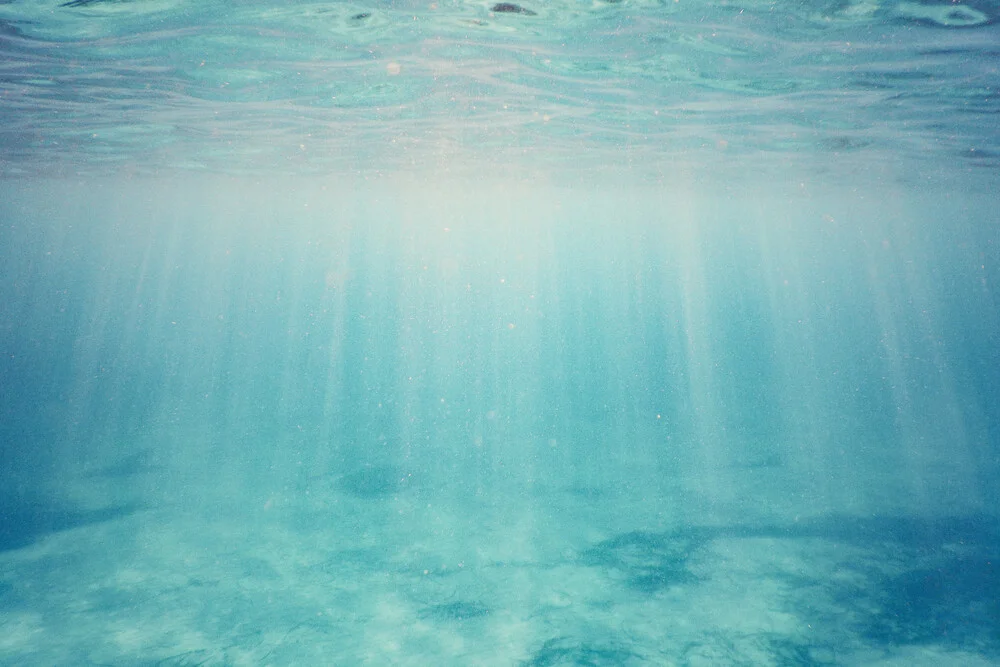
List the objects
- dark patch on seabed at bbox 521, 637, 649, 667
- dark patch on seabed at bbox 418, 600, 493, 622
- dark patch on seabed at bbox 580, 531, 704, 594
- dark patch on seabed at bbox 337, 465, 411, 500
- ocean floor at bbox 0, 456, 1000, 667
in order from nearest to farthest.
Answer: dark patch on seabed at bbox 521, 637, 649, 667 < ocean floor at bbox 0, 456, 1000, 667 < dark patch on seabed at bbox 418, 600, 493, 622 < dark patch on seabed at bbox 580, 531, 704, 594 < dark patch on seabed at bbox 337, 465, 411, 500

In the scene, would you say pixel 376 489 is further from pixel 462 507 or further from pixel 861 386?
pixel 861 386

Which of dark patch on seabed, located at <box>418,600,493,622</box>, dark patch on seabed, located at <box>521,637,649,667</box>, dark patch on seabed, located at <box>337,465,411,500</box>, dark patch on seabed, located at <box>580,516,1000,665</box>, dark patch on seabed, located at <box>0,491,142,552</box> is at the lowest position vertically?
dark patch on seabed, located at <box>580,516,1000,665</box>

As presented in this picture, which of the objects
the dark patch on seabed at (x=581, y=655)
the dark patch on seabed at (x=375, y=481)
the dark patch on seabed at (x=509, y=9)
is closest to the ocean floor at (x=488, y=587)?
the dark patch on seabed at (x=581, y=655)

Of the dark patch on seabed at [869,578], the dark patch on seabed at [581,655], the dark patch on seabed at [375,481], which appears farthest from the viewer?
the dark patch on seabed at [375,481]

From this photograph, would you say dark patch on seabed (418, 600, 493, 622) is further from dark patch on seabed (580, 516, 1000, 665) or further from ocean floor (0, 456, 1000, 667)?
dark patch on seabed (580, 516, 1000, 665)

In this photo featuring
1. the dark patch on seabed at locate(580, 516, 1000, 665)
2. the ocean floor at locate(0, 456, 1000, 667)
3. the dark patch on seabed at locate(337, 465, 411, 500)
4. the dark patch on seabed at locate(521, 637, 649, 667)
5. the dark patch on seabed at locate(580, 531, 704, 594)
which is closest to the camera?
the dark patch on seabed at locate(521, 637, 649, 667)

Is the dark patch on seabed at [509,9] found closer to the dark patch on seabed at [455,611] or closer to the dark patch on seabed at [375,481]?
the dark patch on seabed at [455,611]

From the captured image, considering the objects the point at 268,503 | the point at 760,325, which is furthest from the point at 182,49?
the point at 760,325

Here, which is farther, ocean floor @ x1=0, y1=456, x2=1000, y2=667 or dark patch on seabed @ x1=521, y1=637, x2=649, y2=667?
ocean floor @ x1=0, y1=456, x2=1000, y2=667

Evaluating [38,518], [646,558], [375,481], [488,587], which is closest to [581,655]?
[488,587]

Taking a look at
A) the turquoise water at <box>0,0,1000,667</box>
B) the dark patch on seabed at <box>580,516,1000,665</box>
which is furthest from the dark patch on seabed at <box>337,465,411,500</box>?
the dark patch on seabed at <box>580,516,1000,665</box>

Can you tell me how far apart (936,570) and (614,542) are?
6378 millimetres

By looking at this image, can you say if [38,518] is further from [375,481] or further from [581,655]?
[581,655]

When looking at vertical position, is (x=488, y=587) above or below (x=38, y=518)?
below
